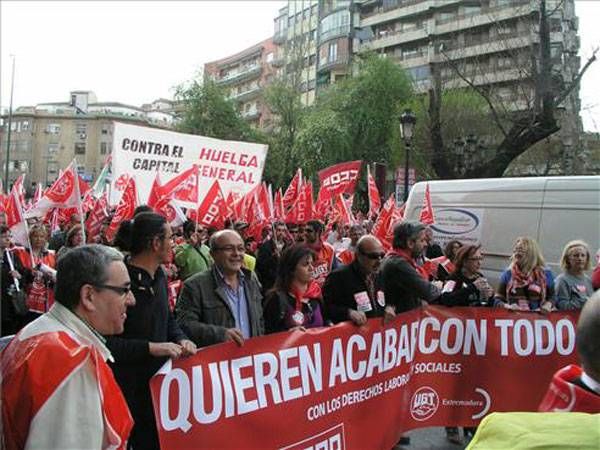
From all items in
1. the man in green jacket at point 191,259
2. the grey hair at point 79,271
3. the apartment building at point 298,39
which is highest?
the apartment building at point 298,39

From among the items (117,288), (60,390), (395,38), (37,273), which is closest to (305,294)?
(117,288)

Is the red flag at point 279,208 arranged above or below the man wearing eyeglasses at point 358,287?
above

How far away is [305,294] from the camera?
4.52 m

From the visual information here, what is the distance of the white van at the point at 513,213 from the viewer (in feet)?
25.9

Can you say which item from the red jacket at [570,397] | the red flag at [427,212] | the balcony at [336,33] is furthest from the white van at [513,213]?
the balcony at [336,33]

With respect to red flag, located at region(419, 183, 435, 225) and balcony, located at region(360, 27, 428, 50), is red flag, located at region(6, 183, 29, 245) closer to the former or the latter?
red flag, located at region(419, 183, 435, 225)

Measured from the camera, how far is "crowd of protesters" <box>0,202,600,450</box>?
2.27 m

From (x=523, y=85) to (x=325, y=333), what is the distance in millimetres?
15233

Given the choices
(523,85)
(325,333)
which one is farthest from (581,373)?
(523,85)

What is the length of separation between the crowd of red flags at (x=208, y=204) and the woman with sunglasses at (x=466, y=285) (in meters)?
3.76

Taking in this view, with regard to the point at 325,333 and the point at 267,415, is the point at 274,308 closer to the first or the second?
the point at 325,333

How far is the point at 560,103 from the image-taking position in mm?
16375

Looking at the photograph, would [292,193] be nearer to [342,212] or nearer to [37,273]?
[342,212]

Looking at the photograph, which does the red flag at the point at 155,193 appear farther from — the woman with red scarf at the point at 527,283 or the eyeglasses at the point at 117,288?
the eyeglasses at the point at 117,288
